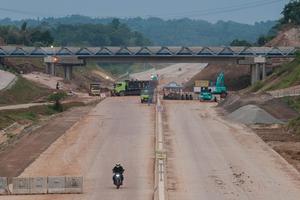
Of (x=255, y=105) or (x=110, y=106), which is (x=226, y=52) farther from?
(x=255, y=105)

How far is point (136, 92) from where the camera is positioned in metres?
164

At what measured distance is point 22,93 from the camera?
141 meters

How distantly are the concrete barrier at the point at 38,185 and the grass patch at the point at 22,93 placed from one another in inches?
2811

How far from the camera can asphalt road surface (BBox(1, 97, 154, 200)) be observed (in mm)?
55188

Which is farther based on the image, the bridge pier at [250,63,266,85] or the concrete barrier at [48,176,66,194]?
the bridge pier at [250,63,266,85]

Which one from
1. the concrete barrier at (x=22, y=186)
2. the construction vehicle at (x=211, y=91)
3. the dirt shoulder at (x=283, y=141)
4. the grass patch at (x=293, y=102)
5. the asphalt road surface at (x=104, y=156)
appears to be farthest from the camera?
the construction vehicle at (x=211, y=91)

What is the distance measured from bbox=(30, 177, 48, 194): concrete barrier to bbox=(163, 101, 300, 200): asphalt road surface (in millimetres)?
7211

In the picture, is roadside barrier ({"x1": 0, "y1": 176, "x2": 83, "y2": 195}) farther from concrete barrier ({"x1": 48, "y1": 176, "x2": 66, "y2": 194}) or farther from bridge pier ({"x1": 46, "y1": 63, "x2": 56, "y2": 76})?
bridge pier ({"x1": 46, "y1": 63, "x2": 56, "y2": 76})

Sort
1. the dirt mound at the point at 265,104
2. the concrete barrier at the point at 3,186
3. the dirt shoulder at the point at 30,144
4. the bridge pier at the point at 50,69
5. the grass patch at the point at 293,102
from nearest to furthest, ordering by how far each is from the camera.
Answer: the concrete barrier at the point at 3,186 < the dirt shoulder at the point at 30,144 < the dirt mound at the point at 265,104 < the grass patch at the point at 293,102 < the bridge pier at the point at 50,69

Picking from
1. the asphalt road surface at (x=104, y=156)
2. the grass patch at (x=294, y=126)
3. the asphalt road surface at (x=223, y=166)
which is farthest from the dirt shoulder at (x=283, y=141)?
the asphalt road surface at (x=104, y=156)

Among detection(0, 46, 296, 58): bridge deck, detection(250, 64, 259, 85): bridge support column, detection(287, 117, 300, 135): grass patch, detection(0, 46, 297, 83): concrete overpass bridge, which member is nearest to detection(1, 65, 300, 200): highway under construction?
detection(287, 117, 300, 135): grass patch

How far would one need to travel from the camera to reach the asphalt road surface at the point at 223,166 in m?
54.9

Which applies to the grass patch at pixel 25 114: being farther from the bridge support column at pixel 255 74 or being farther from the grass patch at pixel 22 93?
the bridge support column at pixel 255 74

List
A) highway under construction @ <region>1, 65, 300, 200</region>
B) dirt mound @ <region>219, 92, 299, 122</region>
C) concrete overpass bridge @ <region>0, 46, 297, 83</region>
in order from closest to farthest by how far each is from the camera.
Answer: highway under construction @ <region>1, 65, 300, 200</region>
dirt mound @ <region>219, 92, 299, 122</region>
concrete overpass bridge @ <region>0, 46, 297, 83</region>
